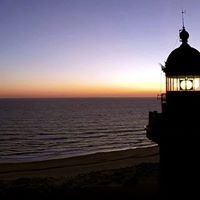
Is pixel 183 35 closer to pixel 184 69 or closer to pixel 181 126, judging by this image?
pixel 184 69

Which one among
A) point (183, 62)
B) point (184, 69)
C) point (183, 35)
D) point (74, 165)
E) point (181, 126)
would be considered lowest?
point (74, 165)

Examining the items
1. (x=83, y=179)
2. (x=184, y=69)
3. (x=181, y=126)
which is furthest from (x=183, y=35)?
(x=83, y=179)

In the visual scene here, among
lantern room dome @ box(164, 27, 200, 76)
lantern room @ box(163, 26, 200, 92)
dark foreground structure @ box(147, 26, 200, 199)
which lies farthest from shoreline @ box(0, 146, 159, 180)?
lantern room dome @ box(164, 27, 200, 76)

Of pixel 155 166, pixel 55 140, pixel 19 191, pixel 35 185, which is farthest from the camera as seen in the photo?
pixel 55 140

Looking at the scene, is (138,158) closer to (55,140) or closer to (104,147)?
(104,147)

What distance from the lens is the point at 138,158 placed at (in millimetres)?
35219

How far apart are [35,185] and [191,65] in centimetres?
1335

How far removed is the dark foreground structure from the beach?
5.21 meters

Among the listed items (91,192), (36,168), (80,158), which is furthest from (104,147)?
(91,192)

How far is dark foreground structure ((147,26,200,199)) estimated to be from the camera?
452 inches

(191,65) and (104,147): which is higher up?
(191,65)

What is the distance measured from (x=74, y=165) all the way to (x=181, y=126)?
71.9ft

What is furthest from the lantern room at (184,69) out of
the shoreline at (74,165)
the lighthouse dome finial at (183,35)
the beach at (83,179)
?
the shoreline at (74,165)

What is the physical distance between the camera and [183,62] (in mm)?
11852
